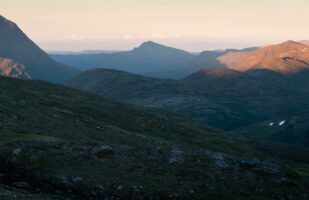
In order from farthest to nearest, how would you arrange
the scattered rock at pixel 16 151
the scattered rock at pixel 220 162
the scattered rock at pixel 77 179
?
1. the scattered rock at pixel 220 162
2. the scattered rock at pixel 16 151
3. the scattered rock at pixel 77 179

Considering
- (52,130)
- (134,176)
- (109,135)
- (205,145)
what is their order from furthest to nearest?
(205,145) → (109,135) → (52,130) → (134,176)

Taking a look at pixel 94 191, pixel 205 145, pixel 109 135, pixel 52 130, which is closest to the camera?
pixel 94 191

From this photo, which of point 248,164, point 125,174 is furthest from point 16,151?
point 248,164

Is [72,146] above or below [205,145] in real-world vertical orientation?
above

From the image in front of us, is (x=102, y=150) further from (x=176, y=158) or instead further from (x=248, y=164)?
(x=248, y=164)

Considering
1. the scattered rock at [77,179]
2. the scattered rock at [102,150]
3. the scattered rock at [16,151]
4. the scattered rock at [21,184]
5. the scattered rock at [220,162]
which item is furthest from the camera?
the scattered rock at [102,150]

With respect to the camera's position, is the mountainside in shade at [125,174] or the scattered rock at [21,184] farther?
the mountainside in shade at [125,174]

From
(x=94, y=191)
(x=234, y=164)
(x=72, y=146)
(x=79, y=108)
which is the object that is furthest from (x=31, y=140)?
(x=79, y=108)

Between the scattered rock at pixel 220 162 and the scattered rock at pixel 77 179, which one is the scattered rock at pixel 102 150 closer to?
the scattered rock at pixel 77 179

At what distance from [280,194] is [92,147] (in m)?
17.0

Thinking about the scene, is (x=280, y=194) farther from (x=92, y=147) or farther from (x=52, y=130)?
(x=52, y=130)

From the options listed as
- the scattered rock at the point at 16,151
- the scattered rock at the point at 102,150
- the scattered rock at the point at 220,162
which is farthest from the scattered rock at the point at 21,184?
the scattered rock at the point at 220,162

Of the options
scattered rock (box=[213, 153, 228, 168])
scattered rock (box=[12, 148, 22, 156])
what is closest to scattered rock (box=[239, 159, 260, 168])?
scattered rock (box=[213, 153, 228, 168])

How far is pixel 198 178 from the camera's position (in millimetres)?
37625
